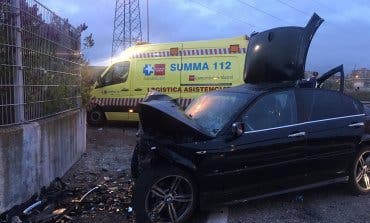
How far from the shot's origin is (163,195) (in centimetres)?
609

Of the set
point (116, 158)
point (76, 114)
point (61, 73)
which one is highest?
point (61, 73)

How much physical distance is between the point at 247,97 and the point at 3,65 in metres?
A: 3.09

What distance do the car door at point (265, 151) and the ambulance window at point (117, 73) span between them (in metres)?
9.29

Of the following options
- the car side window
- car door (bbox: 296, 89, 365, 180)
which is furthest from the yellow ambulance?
the car side window

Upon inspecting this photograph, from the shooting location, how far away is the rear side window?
7062 millimetres

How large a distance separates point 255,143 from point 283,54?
2.02 m

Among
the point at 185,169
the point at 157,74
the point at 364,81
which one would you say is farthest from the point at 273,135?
the point at 364,81

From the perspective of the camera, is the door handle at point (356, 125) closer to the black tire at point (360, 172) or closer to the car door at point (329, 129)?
the car door at point (329, 129)

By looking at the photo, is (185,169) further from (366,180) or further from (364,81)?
(364,81)

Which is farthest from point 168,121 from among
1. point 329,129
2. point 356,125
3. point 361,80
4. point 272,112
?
point 361,80

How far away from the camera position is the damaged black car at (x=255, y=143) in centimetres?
615

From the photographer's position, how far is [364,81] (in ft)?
112

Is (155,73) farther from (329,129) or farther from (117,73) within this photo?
(329,129)

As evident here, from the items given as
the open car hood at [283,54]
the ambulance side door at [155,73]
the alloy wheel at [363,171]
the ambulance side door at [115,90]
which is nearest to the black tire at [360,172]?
the alloy wheel at [363,171]
